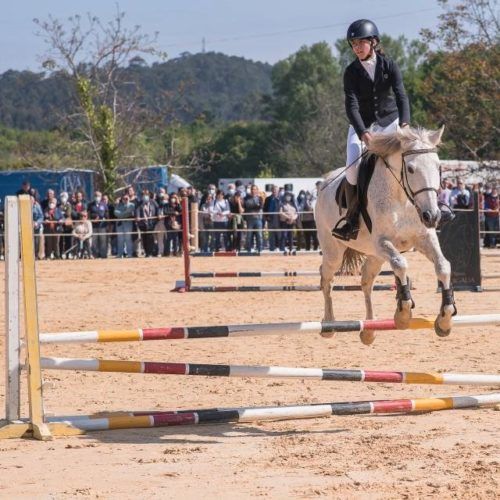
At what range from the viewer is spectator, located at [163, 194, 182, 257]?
87.9ft

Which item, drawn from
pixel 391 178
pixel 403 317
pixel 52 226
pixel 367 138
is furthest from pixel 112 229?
pixel 403 317

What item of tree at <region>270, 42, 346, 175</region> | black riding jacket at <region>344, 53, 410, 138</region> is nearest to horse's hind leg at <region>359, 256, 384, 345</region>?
black riding jacket at <region>344, 53, 410, 138</region>

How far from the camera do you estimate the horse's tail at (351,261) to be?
Result: 10219mm

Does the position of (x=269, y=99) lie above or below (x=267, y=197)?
above

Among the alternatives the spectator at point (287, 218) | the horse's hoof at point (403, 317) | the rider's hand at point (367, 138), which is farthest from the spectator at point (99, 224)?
the horse's hoof at point (403, 317)

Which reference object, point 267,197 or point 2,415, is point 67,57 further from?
point 2,415

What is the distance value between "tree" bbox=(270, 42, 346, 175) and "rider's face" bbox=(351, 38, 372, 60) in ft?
164

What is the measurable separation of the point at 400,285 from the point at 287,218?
61.4ft

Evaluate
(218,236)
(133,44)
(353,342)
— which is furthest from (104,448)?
(133,44)

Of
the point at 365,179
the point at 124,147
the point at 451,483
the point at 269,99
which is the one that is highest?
the point at 269,99

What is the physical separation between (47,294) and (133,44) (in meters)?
21.0

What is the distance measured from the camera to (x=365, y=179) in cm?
903

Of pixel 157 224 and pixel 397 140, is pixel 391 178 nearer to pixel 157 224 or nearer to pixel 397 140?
pixel 397 140

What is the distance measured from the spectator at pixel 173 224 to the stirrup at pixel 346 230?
16.6 metres
